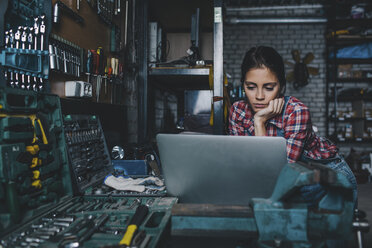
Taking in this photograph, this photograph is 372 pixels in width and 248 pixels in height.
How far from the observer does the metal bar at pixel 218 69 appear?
6.85 ft

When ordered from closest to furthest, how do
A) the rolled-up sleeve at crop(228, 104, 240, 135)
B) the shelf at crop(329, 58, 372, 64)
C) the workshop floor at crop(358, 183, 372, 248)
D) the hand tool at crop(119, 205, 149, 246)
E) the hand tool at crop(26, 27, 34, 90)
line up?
the hand tool at crop(119, 205, 149, 246)
the hand tool at crop(26, 27, 34, 90)
the rolled-up sleeve at crop(228, 104, 240, 135)
the workshop floor at crop(358, 183, 372, 248)
the shelf at crop(329, 58, 372, 64)

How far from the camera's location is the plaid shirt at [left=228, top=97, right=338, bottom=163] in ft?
4.17

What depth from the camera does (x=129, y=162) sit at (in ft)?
5.22

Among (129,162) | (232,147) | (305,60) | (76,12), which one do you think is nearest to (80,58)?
(76,12)

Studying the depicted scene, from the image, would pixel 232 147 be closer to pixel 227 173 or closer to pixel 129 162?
pixel 227 173

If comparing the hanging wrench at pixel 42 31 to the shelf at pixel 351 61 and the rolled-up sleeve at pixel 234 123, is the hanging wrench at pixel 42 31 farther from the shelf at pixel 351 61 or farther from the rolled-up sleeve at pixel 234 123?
the shelf at pixel 351 61

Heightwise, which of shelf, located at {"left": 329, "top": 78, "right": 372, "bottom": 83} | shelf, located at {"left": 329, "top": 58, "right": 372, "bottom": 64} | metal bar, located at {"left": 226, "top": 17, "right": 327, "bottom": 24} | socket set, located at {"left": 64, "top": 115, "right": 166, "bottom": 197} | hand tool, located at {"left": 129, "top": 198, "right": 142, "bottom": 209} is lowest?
hand tool, located at {"left": 129, "top": 198, "right": 142, "bottom": 209}

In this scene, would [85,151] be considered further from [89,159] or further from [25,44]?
[25,44]

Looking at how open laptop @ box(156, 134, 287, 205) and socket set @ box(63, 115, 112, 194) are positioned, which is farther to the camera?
socket set @ box(63, 115, 112, 194)

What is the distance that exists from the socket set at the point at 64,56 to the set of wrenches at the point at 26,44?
0.08m

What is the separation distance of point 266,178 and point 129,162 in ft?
3.13

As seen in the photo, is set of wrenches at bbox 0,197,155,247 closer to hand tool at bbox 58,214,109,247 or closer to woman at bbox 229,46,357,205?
hand tool at bbox 58,214,109,247

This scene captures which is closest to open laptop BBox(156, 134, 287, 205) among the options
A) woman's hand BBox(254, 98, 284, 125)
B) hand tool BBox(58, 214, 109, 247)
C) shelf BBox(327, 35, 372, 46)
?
hand tool BBox(58, 214, 109, 247)

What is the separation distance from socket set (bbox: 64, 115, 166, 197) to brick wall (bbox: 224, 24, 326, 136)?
166 inches
